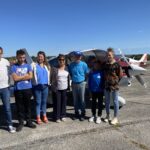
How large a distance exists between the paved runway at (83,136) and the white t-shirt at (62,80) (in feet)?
2.74

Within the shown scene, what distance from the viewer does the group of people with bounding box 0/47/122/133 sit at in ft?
19.0

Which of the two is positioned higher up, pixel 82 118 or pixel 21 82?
pixel 21 82

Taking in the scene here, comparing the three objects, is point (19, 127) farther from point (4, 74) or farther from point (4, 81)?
point (4, 74)

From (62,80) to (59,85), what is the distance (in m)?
0.14

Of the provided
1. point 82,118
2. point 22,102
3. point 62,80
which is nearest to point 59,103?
point 62,80

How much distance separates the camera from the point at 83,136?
541 centimetres

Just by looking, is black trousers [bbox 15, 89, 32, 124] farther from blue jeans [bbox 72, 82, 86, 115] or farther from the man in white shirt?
blue jeans [bbox 72, 82, 86, 115]

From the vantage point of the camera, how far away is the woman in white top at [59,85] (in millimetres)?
6452

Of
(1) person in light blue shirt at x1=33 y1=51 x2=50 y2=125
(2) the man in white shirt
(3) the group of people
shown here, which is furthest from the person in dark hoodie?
(2) the man in white shirt

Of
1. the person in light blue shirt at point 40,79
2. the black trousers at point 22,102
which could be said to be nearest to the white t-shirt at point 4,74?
the black trousers at point 22,102

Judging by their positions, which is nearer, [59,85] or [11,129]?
[11,129]

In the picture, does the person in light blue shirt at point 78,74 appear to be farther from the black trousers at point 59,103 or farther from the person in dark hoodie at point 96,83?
the black trousers at point 59,103

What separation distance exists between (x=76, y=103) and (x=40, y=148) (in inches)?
83.6

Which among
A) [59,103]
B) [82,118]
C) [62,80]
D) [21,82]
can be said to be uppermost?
[21,82]
